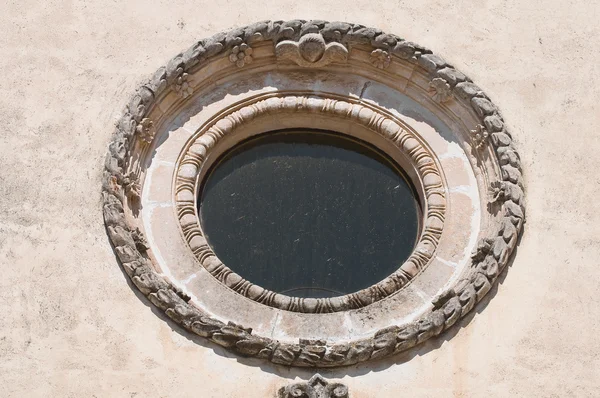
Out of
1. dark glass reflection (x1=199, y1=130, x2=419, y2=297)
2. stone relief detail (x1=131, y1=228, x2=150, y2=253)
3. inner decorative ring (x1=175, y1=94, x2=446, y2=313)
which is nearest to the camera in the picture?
stone relief detail (x1=131, y1=228, x2=150, y2=253)

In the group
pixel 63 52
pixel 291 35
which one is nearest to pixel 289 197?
pixel 291 35

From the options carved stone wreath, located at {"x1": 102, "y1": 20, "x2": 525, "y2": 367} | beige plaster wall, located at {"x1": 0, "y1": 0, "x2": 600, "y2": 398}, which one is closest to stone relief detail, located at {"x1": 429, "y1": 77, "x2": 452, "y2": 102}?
carved stone wreath, located at {"x1": 102, "y1": 20, "x2": 525, "y2": 367}

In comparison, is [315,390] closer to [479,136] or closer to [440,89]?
[479,136]

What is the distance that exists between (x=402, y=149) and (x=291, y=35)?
3.96 feet

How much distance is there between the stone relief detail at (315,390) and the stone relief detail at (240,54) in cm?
285

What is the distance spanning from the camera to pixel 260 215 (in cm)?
1202

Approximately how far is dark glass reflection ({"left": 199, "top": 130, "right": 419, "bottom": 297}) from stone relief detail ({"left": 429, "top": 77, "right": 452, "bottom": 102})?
0.65m

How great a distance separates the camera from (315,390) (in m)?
10.5

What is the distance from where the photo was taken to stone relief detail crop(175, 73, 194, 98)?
12078 millimetres

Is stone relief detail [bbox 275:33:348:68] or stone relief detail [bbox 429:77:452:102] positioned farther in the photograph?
stone relief detail [bbox 275:33:348:68]

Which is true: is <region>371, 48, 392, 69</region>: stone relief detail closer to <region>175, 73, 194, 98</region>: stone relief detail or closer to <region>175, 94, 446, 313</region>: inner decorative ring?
<region>175, 94, 446, 313</region>: inner decorative ring

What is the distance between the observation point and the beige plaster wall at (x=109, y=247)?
10602mm

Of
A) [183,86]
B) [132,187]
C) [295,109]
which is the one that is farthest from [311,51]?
[132,187]

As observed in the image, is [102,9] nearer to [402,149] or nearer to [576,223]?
[402,149]
